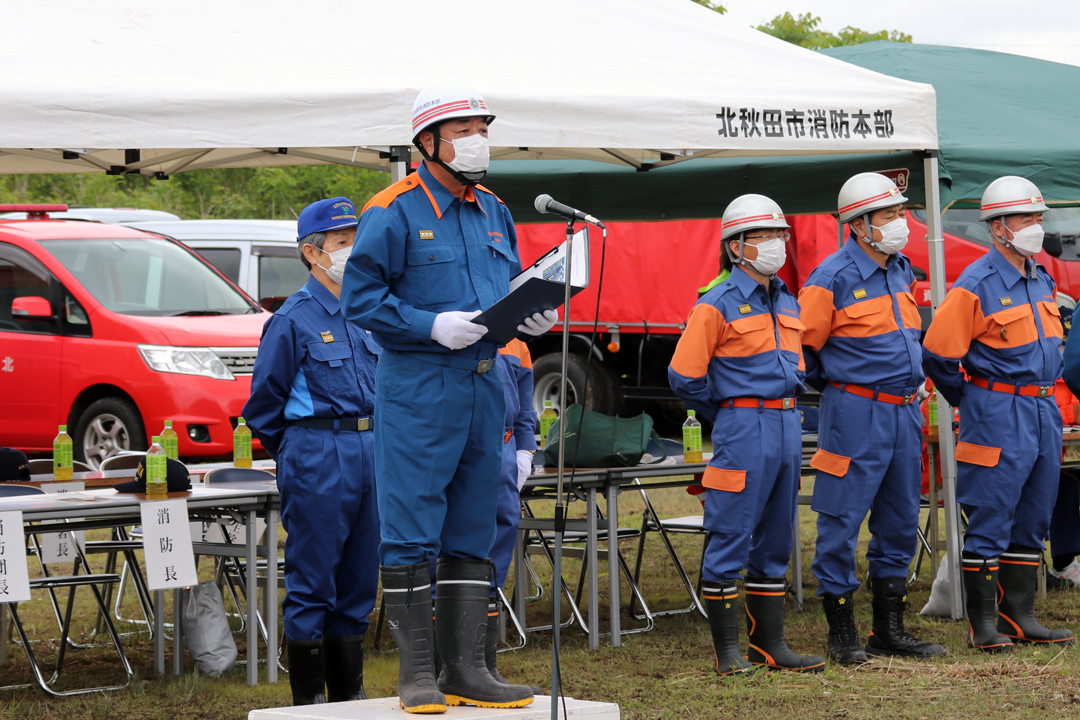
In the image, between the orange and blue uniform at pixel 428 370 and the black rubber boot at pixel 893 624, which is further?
the black rubber boot at pixel 893 624

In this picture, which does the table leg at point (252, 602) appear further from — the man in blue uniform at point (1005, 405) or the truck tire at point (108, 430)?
the truck tire at point (108, 430)

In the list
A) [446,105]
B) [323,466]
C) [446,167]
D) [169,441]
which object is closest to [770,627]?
[323,466]

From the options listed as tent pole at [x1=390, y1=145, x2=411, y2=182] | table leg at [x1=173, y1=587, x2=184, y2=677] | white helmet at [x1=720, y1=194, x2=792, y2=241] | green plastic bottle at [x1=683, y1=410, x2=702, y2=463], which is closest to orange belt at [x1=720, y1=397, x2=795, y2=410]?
white helmet at [x1=720, y1=194, x2=792, y2=241]

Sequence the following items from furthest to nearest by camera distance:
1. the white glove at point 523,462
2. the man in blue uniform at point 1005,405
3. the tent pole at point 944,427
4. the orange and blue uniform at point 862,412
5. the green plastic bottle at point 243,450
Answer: the tent pole at point 944,427 → the green plastic bottle at point 243,450 → the man in blue uniform at point 1005,405 → the orange and blue uniform at point 862,412 → the white glove at point 523,462

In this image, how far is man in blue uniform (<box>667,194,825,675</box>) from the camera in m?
5.48

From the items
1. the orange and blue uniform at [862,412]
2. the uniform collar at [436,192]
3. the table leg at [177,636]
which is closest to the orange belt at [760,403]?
the orange and blue uniform at [862,412]

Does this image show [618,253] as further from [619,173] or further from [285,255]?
[619,173]

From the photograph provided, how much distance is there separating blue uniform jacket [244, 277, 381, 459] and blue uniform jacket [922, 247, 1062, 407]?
2.72m

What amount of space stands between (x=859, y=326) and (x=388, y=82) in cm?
229

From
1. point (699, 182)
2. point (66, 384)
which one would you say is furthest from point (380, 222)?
point (66, 384)

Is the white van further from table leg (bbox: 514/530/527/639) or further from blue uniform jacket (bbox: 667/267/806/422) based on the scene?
blue uniform jacket (bbox: 667/267/806/422)

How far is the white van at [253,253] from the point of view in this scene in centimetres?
1367

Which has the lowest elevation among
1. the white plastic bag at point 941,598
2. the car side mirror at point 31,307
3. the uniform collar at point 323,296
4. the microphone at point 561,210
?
the white plastic bag at point 941,598

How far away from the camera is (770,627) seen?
569 cm
